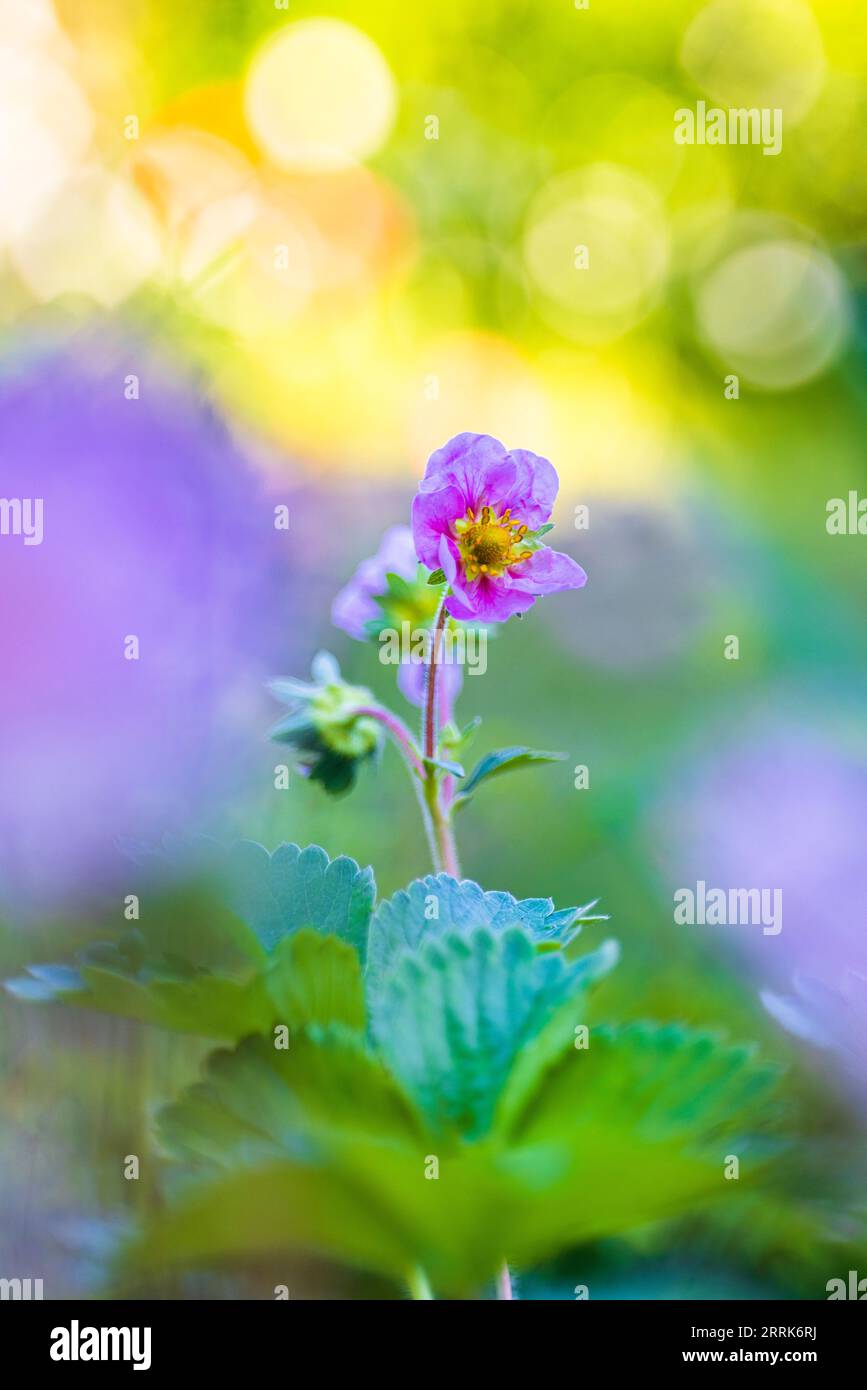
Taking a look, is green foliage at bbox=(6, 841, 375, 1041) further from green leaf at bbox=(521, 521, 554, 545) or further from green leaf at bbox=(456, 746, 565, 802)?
green leaf at bbox=(521, 521, 554, 545)

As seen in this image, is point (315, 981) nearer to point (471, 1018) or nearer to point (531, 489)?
point (471, 1018)

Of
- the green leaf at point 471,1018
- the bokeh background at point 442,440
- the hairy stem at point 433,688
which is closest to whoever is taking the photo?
the green leaf at point 471,1018

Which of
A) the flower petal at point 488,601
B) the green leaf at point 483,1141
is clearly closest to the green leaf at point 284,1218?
the green leaf at point 483,1141

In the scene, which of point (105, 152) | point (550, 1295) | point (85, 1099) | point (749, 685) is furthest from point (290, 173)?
point (550, 1295)

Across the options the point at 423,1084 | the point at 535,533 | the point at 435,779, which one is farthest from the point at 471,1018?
the point at 535,533

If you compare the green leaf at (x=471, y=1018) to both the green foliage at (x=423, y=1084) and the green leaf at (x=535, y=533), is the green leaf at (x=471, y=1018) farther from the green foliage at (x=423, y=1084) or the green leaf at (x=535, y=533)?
the green leaf at (x=535, y=533)

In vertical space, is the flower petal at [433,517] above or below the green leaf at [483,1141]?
above
